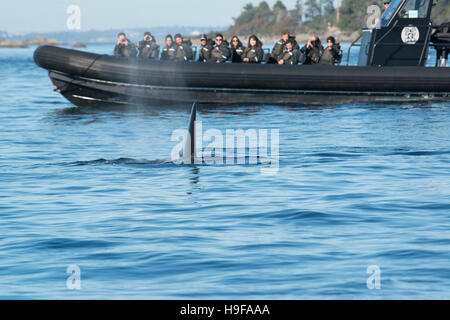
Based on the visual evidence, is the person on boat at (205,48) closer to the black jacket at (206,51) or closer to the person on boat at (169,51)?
the black jacket at (206,51)

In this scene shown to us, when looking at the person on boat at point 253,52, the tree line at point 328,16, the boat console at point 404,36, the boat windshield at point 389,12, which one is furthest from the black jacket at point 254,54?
the tree line at point 328,16

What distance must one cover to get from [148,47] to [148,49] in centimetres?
6

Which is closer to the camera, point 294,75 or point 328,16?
point 294,75

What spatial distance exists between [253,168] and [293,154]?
143cm

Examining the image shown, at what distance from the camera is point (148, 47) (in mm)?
20875

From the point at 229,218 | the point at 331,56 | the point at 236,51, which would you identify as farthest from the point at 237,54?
the point at 229,218

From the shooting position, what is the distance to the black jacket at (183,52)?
19766 mm

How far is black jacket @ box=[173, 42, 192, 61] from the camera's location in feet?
64.8

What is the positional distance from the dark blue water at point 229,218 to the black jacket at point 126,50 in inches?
239

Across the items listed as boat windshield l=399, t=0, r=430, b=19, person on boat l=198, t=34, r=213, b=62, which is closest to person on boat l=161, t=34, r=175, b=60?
person on boat l=198, t=34, r=213, b=62
